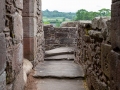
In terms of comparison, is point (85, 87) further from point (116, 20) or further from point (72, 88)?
point (116, 20)

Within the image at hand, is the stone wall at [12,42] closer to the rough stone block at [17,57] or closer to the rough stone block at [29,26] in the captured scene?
the rough stone block at [17,57]

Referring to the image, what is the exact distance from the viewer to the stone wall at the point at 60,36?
425 inches

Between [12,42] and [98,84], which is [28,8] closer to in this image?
[12,42]

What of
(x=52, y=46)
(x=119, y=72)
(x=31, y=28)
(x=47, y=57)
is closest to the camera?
(x=119, y=72)

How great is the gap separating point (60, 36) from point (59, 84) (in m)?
6.28

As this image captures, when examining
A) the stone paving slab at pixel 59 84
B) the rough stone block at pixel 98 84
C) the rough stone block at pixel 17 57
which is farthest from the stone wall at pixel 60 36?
the rough stone block at pixel 17 57

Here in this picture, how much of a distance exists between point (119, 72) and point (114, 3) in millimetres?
794

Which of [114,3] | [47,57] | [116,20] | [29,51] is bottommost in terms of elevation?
[47,57]

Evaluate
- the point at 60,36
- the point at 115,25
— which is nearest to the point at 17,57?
the point at 115,25

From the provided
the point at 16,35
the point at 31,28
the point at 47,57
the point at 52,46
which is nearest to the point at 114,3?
the point at 16,35

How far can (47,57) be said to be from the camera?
853 centimetres

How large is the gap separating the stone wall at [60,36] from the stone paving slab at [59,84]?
5.89 meters

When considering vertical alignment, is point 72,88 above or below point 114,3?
below

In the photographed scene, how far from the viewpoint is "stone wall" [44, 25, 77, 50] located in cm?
1080
